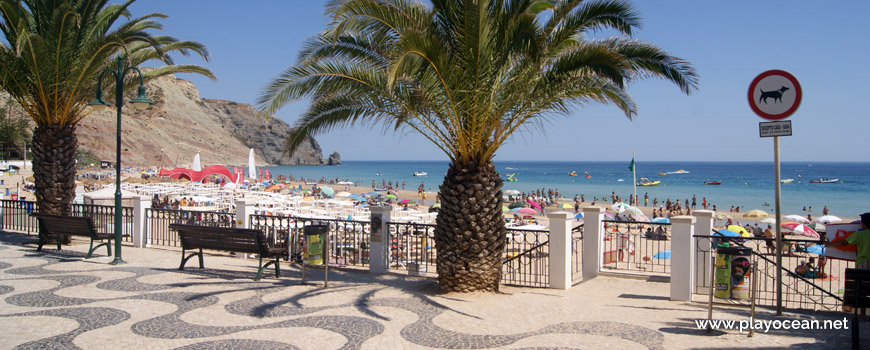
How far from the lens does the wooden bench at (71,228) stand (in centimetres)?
1020

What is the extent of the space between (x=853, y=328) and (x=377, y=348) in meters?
4.43

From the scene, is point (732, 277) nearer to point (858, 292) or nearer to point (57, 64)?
point (858, 292)

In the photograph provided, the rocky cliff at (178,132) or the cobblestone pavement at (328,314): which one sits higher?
the rocky cliff at (178,132)

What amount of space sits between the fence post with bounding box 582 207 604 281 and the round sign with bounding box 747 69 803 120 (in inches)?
135

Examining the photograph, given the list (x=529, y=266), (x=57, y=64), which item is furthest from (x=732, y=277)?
(x=57, y=64)

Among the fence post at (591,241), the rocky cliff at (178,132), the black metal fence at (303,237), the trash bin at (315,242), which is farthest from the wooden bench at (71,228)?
the rocky cliff at (178,132)

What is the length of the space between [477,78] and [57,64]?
8.67 meters

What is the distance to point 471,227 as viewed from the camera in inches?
299

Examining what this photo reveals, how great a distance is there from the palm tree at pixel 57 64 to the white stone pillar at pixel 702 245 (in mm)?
10131

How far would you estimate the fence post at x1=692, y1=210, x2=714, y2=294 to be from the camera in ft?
26.4

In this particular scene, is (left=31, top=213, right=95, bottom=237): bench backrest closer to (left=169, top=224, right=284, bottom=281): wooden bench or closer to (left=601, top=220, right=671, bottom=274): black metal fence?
(left=169, top=224, right=284, bottom=281): wooden bench

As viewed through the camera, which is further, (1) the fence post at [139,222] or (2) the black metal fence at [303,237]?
(1) the fence post at [139,222]

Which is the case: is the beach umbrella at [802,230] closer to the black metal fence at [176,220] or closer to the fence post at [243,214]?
the fence post at [243,214]

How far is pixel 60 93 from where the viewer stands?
1141 centimetres
